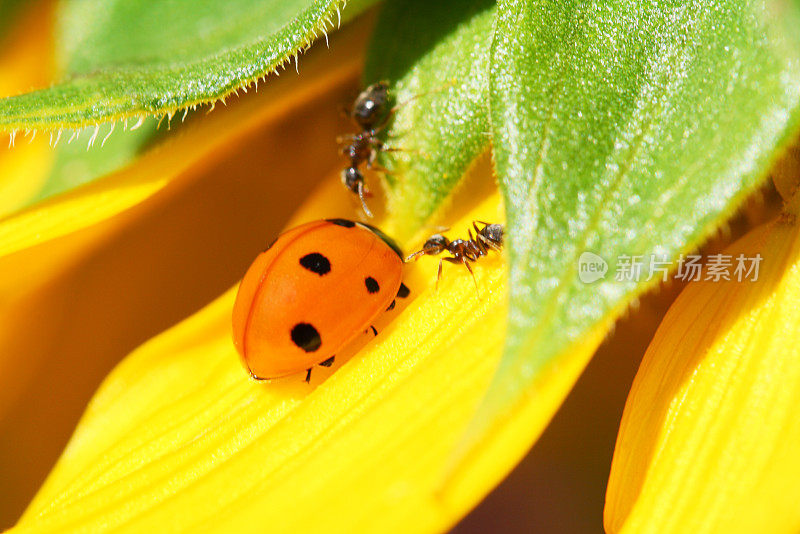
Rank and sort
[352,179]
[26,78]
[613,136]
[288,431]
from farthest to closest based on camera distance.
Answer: [26,78] < [352,179] < [288,431] < [613,136]

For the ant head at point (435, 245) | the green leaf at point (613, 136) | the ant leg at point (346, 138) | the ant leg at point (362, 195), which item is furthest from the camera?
A: the ant leg at point (346, 138)

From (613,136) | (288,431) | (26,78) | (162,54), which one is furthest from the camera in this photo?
(26,78)

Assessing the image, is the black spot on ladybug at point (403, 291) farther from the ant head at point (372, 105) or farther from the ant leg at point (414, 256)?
the ant head at point (372, 105)

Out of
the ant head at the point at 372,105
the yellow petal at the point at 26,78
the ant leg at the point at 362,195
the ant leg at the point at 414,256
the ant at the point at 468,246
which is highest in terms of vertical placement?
the ant head at the point at 372,105

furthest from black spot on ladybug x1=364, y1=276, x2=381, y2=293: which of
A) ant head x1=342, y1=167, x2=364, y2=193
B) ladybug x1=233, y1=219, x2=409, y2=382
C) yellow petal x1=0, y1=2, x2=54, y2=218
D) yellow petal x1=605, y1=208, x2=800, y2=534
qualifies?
yellow petal x1=0, y1=2, x2=54, y2=218

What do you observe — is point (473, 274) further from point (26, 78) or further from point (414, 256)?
point (26, 78)

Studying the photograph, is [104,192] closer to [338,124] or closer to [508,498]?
[338,124]

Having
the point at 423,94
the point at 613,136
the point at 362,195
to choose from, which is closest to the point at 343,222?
the point at 362,195

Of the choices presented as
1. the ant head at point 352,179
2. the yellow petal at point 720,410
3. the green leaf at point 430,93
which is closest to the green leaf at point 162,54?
the green leaf at point 430,93
